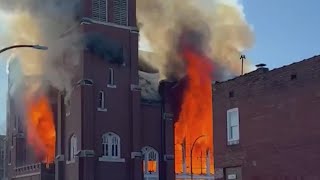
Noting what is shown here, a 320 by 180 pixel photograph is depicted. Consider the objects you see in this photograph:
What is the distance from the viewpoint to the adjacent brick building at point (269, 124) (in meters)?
24.7

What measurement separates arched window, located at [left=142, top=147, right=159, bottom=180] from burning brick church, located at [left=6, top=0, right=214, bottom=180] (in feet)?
0.33

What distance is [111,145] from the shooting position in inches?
2291

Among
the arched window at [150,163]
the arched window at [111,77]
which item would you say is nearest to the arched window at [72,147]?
the arched window at [111,77]

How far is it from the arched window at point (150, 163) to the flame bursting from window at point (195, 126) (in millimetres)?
4598

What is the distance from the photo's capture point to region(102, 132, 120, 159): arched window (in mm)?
57719

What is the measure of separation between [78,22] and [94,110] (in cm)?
870

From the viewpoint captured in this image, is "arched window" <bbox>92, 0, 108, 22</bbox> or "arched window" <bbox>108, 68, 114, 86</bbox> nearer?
"arched window" <bbox>108, 68, 114, 86</bbox>

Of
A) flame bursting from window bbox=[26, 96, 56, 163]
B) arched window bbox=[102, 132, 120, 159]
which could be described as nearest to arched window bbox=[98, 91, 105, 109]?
arched window bbox=[102, 132, 120, 159]

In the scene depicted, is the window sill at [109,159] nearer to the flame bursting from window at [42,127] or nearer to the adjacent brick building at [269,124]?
the flame bursting from window at [42,127]

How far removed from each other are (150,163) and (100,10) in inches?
627

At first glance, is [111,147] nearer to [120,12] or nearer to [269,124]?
[120,12]

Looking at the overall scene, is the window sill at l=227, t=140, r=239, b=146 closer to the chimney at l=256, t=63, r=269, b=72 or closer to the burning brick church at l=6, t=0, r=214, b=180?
the chimney at l=256, t=63, r=269, b=72

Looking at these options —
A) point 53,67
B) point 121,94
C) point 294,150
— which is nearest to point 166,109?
point 121,94

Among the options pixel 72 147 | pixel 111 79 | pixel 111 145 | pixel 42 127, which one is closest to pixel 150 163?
pixel 111 145
